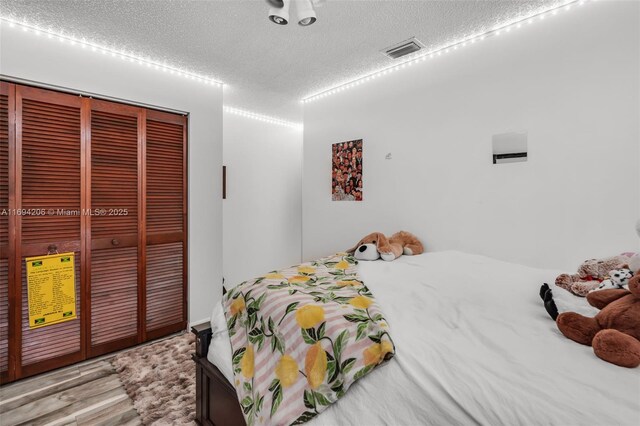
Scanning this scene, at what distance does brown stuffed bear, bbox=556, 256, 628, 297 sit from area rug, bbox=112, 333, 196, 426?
2.19 meters

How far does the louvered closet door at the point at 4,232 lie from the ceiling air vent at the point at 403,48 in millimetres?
2905

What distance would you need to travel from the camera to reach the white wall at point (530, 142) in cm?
177

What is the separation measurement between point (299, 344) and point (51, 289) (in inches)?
87.4

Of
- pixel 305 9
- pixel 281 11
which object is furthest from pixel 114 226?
pixel 305 9

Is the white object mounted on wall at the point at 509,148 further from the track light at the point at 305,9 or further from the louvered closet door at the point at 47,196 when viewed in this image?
the louvered closet door at the point at 47,196

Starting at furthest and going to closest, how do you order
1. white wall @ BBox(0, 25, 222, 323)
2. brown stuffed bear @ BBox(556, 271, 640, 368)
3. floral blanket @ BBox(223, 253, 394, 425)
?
white wall @ BBox(0, 25, 222, 323) → floral blanket @ BBox(223, 253, 394, 425) → brown stuffed bear @ BBox(556, 271, 640, 368)

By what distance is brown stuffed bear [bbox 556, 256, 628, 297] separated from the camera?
1.38 m

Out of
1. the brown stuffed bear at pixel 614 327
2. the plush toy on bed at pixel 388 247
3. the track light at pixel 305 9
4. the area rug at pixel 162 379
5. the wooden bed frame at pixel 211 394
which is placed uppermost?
the track light at pixel 305 9

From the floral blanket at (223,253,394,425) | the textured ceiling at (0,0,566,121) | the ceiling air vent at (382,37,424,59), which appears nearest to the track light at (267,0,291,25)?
the textured ceiling at (0,0,566,121)

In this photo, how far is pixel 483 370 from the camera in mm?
896

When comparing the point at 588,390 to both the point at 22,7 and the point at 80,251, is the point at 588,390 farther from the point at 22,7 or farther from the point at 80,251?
the point at 22,7

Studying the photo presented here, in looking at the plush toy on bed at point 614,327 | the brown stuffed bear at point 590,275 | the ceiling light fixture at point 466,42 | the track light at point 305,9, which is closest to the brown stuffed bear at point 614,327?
the plush toy on bed at point 614,327

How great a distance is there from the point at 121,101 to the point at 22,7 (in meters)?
0.78

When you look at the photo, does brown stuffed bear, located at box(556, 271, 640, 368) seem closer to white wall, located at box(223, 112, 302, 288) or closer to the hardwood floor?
the hardwood floor
